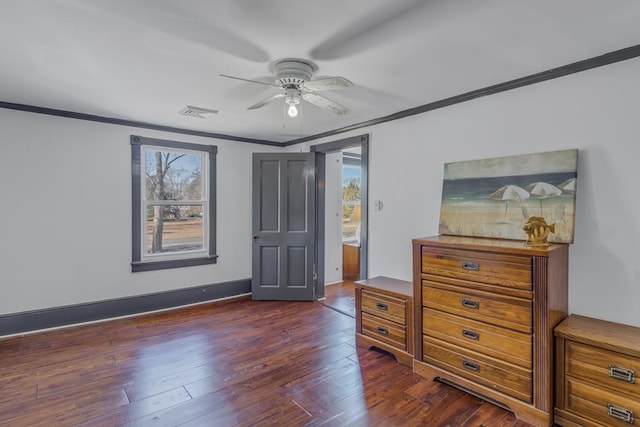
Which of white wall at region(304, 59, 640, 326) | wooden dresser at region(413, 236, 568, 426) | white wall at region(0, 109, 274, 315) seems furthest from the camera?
white wall at region(0, 109, 274, 315)

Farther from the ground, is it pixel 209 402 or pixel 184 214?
pixel 184 214

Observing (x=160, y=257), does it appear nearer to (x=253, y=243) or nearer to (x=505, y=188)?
(x=253, y=243)

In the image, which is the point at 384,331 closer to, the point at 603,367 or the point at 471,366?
the point at 471,366

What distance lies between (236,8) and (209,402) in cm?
242

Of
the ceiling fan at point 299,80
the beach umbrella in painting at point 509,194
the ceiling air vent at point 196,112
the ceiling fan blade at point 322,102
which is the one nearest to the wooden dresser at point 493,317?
the beach umbrella in painting at point 509,194

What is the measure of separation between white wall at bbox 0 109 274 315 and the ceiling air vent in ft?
2.82

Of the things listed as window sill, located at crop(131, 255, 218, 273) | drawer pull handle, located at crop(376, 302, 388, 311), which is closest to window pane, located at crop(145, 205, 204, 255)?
window sill, located at crop(131, 255, 218, 273)

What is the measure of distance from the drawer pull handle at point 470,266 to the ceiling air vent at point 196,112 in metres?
2.82

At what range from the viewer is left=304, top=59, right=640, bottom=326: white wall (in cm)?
214

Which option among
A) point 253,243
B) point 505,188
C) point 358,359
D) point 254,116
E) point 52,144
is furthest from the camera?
point 253,243

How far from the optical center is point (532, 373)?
2051 mm

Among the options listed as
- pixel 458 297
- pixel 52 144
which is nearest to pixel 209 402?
pixel 458 297

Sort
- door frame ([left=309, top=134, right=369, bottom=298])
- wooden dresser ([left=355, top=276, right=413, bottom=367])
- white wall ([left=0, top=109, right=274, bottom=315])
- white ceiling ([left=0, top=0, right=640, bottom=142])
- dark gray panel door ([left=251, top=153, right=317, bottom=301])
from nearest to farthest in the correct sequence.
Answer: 1. white ceiling ([left=0, top=0, right=640, bottom=142])
2. wooden dresser ([left=355, top=276, right=413, bottom=367])
3. white wall ([left=0, top=109, right=274, bottom=315])
4. door frame ([left=309, top=134, right=369, bottom=298])
5. dark gray panel door ([left=251, top=153, right=317, bottom=301])

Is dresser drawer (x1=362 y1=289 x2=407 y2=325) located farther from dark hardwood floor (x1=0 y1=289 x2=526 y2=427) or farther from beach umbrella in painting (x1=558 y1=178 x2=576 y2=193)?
beach umbrella in painting (x1=558 y1=178 x2=576 y2=193)
